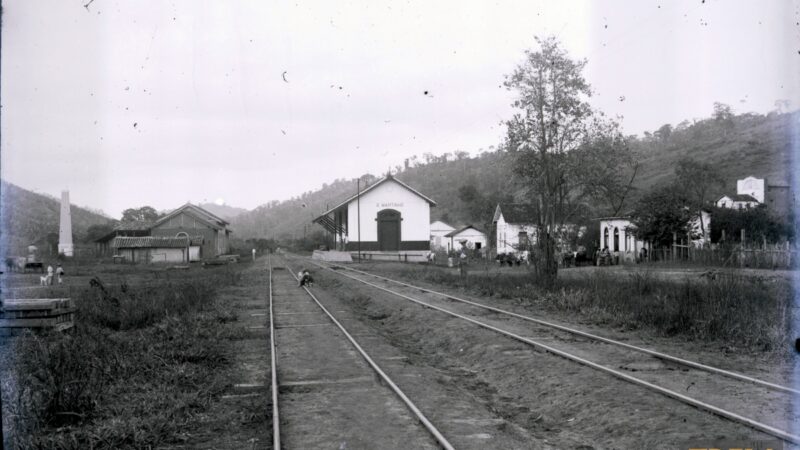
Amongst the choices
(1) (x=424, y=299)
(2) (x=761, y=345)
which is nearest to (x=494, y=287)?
(1) (x=424, y=299)

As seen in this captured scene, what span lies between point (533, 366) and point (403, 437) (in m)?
3.75

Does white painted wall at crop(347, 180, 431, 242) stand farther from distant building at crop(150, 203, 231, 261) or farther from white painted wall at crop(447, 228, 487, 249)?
distant building at crop(150, 203, 231, 261)

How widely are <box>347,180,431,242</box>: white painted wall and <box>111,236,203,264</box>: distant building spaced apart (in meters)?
18.0

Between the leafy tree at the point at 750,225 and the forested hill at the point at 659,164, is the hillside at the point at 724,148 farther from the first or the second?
the leafy tree at the point at 750,225

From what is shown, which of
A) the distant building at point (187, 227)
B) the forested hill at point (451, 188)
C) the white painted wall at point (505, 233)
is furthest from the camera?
the forested hill at point (451, 188)

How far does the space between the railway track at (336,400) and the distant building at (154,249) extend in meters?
50.5

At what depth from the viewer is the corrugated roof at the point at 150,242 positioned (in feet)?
193

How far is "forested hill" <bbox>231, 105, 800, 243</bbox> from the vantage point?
209ft

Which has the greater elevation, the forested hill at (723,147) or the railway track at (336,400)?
the forested hill at (723,147)

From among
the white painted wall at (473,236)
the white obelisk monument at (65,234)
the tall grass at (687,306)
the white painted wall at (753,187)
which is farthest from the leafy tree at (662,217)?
the white obelisk monument at (65,234)

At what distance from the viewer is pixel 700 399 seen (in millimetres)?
6676

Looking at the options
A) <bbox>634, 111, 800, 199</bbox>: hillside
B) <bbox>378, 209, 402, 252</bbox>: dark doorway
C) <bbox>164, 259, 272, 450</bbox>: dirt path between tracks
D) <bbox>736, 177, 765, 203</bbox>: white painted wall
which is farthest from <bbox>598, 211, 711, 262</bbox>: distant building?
<bbox>164, 259, 272, 450</bbox>: dirt path between tracks

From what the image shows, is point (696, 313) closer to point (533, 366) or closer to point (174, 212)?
point (533, 366)

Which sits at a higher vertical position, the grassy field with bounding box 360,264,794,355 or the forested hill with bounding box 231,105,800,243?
the forested hill with bounding box 231,105,800,243
